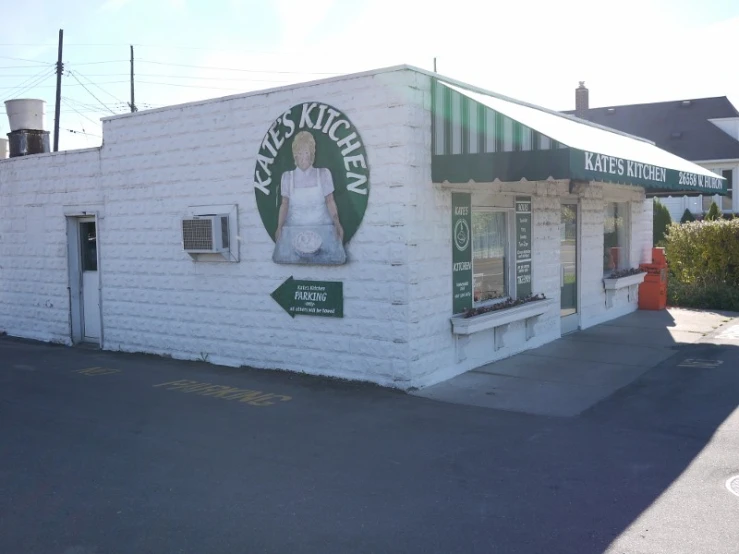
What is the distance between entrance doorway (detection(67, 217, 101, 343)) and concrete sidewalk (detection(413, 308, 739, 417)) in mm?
6902

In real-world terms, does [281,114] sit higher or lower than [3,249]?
higher

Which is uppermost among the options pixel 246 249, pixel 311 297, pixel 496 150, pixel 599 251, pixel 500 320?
pixel 496 150

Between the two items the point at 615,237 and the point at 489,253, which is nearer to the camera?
the point at 489,253

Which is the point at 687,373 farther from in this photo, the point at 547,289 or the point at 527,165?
the point at 527,165

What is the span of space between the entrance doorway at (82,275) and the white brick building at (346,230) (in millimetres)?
33

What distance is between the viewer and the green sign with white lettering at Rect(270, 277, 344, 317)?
947 centimetres

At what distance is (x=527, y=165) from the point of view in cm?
833

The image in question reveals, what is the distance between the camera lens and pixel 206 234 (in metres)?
10.6

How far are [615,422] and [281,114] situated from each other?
5.67m

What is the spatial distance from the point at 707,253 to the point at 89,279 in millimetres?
13569

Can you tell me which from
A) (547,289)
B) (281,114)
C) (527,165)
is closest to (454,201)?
(527,165)

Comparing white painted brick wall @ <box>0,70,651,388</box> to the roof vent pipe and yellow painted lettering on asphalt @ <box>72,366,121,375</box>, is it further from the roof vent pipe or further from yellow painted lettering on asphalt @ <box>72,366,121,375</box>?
yellow painted lettering on asphalt @ <box>72,366,121,375</box>

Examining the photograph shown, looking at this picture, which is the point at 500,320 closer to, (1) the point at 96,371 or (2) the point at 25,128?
(1) the point at 96,371

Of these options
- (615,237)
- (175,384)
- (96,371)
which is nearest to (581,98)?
(615,237)
